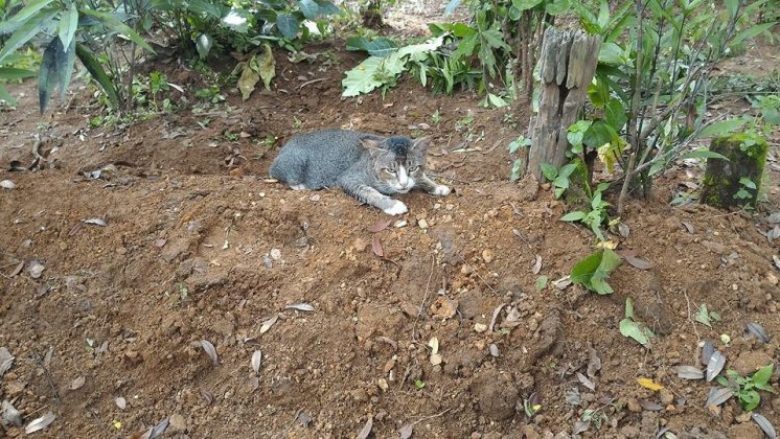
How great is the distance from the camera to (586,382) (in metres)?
3.05

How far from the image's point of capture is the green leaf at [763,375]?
288 centimetres

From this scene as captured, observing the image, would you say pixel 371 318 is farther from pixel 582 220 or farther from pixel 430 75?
pixel 430 75

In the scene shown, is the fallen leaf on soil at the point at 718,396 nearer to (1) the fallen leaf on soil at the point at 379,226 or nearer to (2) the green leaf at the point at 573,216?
(2) the green leaf at the point at 573,216

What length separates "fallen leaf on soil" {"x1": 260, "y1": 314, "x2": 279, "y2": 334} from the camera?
10.8 feet

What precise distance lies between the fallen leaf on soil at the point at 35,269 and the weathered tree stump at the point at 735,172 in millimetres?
4212

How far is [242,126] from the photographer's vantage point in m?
5.31

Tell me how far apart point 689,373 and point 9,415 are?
351 cm

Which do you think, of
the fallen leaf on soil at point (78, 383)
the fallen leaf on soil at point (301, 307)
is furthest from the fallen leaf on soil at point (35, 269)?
the fallen leaf on soil at point (301, 307)

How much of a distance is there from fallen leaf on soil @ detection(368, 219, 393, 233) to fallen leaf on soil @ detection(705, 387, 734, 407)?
202cm

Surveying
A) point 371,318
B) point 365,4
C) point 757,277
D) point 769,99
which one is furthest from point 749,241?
point 365,4

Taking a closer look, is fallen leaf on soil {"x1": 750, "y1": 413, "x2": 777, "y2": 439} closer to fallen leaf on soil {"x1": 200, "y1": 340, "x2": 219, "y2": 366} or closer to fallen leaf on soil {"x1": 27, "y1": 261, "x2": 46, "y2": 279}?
fallen leaf on soil {"x1": 200, "y1": 340, "x2": 219, "y2": 366}

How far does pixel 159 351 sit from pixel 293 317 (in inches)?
29.4

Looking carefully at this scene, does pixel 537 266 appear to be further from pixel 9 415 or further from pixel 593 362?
pixel 9 415

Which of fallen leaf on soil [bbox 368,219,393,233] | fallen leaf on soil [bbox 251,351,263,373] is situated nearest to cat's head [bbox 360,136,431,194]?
fallen leaf on soil [bbox 368,219,393,233]
